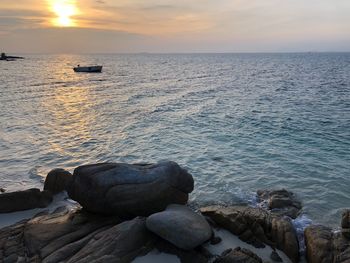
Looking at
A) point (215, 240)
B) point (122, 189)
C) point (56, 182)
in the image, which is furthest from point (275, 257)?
point (56, 182)

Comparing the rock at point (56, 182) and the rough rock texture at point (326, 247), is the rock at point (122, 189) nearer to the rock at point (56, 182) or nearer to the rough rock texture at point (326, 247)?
the rock at point (56, 182)

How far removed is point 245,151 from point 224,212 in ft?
30.8

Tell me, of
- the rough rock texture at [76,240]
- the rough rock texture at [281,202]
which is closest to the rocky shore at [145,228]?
the rough rock texture at [76,240]

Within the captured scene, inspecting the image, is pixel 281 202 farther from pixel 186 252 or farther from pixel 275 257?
pixel 186 252

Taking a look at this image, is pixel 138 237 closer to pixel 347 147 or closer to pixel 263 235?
pixel 263 235

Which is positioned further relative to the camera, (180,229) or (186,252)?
(180,229)

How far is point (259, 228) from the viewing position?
10625 mm

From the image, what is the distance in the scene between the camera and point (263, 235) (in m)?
10.4

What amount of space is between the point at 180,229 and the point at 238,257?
163cm

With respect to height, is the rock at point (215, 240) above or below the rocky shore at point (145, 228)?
below

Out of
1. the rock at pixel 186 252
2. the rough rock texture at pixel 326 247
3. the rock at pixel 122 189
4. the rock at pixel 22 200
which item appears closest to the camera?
the rough rock texture at pixel 326 247

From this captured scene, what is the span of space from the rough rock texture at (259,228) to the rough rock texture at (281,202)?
65.9 inches

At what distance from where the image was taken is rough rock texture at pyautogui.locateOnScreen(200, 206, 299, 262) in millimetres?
9992

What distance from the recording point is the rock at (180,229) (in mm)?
9344
